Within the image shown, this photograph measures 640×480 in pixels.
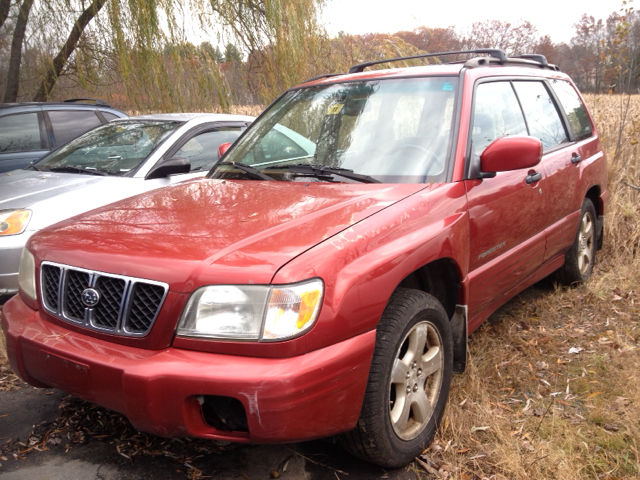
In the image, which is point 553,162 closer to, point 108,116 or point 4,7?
point 108,116

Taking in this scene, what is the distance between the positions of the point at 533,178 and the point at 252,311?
7.29 ft

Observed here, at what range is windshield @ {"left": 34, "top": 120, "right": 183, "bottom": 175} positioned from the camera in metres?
5.24

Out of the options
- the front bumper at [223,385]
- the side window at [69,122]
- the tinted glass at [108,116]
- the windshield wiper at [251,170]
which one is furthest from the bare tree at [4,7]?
the front bumper at [223,385]

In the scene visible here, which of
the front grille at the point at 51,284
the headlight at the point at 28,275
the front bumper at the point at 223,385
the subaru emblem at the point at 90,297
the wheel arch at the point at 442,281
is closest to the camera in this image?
the front bumper at the point at 223,385

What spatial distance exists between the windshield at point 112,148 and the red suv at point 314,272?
75.8 inches

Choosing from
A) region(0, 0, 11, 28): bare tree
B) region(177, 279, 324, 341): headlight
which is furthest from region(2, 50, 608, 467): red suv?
region(0, 0, 11, 28): bare tree

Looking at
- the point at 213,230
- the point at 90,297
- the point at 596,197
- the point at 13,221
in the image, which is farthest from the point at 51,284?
the point at 596,197

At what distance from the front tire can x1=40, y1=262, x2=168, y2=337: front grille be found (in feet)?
2.95

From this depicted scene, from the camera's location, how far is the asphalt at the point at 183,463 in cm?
249

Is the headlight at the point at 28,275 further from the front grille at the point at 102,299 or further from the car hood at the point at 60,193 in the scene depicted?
the car hood at the point at 60,193

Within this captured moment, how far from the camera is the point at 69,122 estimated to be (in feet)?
24.5

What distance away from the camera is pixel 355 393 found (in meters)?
2.15

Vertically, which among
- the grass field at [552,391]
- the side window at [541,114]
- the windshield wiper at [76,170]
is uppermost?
the side window at [541,114]

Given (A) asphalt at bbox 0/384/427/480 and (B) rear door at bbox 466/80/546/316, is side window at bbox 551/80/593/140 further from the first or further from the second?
(A) asphalt at bbox 0/384/427/480
